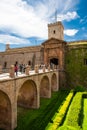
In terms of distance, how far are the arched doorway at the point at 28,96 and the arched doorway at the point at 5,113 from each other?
5.54 m

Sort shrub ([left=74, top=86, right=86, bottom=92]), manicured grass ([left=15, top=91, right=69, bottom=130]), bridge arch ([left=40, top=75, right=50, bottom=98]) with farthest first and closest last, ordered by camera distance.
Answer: shrub ([left=74, top=86, right=86, bottom=92])
bridge arch ([left=40, top=75, right=50, bottom=98])
manicured grass ([left=15, top=91, right=69, bottom=130])

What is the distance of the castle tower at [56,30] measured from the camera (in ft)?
119

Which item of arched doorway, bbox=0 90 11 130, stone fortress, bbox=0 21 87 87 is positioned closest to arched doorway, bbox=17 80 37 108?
arched doorway, bbox=0 90 11 130

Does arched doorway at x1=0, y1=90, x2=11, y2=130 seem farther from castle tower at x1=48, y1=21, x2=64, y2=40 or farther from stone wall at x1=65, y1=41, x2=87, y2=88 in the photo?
castle tower at x1=48, y1=21, x2=64, y2=40

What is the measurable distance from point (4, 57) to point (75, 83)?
21905mm

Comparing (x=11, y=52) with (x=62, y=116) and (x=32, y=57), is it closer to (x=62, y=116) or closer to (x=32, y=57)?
(x=32, y=57)

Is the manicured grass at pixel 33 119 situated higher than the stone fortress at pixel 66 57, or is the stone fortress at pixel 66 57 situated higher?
the stone fortress at pixel 66 57

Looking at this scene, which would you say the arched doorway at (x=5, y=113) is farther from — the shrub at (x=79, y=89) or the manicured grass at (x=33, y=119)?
the shrub at (x=79, y=89)

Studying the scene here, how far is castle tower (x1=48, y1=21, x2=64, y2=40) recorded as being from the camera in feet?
119

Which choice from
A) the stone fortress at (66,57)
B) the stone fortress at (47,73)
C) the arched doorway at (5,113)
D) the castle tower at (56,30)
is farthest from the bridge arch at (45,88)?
the castle tower at (56,30)

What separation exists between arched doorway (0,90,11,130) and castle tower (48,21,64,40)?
2562cm

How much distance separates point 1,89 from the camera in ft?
38.5

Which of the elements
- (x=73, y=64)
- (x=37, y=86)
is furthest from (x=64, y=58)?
(x=37, y=86)

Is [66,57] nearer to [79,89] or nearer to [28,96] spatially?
[79,89]
